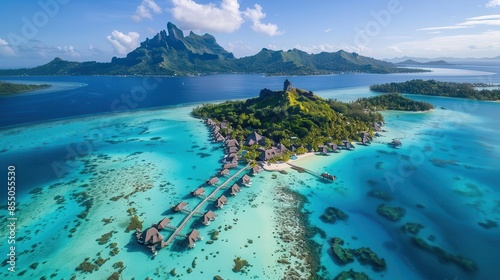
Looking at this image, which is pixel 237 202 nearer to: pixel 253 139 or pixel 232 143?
pixel 232 143

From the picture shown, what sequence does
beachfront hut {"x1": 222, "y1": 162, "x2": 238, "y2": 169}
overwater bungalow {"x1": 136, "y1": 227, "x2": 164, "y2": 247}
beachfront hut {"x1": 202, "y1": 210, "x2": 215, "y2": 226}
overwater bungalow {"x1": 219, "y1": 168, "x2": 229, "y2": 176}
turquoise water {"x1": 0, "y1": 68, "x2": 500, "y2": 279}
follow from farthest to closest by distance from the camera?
beachfront hut {"x1": 222, "y1": 162, "x2": 238, "y2": 169} → overwater bungalow {"x1": 219, "y1": 168, "x2": 229, "y2": 176} → beachfront hut {"x1": 202, "y1": 210, "x2": 215, "y2": 226} → overwater bungalow {"x1": 136, "y1": 227, "x2": 164, "y2": 247} → turquoise water {"x1": 0, "y1": 68, "x2": 500, "y2": 279}

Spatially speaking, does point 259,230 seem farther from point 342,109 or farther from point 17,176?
point 342,109

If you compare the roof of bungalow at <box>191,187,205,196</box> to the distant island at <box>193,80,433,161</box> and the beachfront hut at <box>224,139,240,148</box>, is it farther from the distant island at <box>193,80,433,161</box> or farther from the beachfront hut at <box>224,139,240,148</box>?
the beachfront hut at <box>224,139,240,148</box>

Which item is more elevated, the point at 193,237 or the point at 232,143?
the point at 232,143

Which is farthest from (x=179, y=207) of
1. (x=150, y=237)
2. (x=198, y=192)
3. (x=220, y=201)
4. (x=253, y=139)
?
A: (x=253, y=139)

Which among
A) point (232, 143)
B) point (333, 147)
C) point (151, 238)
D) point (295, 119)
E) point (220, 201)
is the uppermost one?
point (295, 119)

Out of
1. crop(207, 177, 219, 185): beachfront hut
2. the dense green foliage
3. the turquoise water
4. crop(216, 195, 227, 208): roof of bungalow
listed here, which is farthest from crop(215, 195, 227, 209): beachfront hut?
the dense green foliage
